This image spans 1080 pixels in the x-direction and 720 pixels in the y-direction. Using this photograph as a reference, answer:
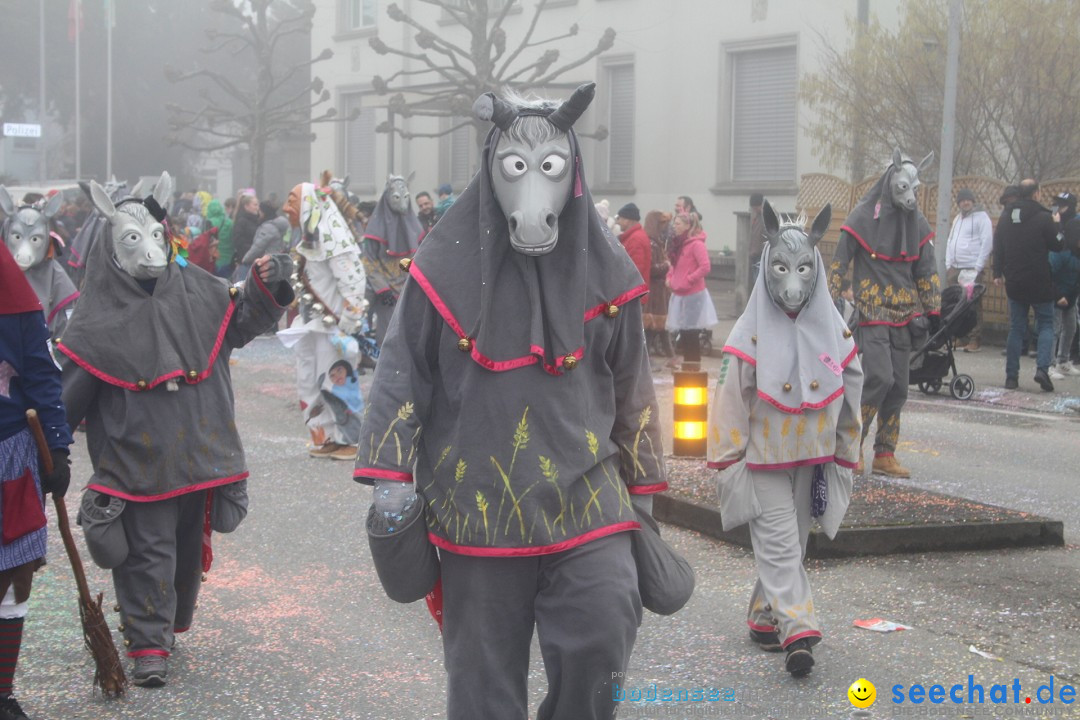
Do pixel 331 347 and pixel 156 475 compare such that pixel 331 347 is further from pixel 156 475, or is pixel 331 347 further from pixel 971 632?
pixel 971 632

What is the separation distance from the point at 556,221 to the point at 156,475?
249 centimetres

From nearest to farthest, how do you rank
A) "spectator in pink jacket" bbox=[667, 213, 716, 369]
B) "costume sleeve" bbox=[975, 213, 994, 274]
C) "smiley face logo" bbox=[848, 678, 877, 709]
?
"smiley face logo" bbox=[848, 678, 877, 709], "spectator in pink jacket" bbox=[667, 213, 716, 369], "costume sleeve" bbox=[975, 213, 994, 274]

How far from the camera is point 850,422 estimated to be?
5465 millimetres

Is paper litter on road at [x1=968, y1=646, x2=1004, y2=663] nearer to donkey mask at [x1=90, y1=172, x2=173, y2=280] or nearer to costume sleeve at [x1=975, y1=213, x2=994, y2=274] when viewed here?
donkey mask at [x1=90, y1=172, x2=173, y2=280]

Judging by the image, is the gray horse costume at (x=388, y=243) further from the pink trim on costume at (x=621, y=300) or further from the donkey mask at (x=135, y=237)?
the pink trim on costume at (x=621, y=300)

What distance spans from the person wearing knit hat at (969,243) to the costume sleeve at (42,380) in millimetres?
12850

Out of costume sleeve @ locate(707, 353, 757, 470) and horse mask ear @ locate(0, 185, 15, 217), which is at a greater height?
horse mask ear @ locate(0, 185, 15, 217)

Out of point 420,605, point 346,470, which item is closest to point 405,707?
point 420,605

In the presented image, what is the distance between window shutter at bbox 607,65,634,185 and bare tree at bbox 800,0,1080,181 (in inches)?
324

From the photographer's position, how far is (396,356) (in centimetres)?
353

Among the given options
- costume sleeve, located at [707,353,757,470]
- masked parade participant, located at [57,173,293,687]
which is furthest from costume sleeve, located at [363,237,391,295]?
costume sleeve, located at [707,353,757,470]

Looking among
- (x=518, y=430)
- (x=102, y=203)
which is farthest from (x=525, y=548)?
(x=102, y=203)

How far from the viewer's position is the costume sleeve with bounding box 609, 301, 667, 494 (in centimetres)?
362

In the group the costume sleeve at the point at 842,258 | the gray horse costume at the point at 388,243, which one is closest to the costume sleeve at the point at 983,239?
the gray horse costume at the point at 388,243
